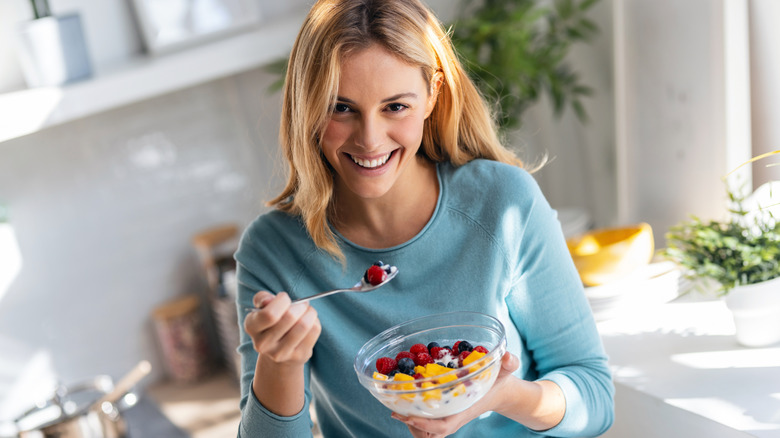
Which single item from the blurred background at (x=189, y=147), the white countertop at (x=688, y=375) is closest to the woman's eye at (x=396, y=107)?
the white countertop at (x=688, y=375)

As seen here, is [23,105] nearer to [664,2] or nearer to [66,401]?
[66,401]

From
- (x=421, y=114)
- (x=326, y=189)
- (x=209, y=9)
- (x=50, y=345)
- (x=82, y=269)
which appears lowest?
(x=50, y=345)

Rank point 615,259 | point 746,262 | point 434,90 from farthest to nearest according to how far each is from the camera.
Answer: point 615,259 → point 746,262 → point 434,90

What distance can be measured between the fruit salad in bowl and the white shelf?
4.06 feet

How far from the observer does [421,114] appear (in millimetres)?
1117

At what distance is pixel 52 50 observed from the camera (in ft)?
6.45

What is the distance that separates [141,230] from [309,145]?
1513 millimetres

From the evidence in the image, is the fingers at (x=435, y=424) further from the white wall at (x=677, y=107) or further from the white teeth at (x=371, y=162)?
the white wall at (x=677, y=107)

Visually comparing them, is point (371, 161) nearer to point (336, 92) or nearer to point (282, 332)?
point (336, 92)

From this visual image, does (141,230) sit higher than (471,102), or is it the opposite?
(471,102)

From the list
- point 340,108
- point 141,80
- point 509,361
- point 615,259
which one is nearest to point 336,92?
point 340,108

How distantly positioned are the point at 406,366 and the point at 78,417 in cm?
103

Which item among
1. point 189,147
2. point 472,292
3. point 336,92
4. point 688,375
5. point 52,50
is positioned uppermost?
point 52,50

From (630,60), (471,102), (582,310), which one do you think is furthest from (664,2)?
(582,310)
